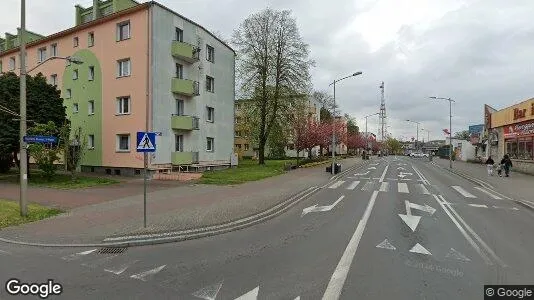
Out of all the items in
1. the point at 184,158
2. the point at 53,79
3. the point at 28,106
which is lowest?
the point at 184,158

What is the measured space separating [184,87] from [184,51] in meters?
2.67

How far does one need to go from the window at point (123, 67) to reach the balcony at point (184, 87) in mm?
3401

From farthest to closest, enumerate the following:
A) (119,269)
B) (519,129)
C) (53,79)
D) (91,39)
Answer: (53,79), (519,129), (91,39), (119,269)

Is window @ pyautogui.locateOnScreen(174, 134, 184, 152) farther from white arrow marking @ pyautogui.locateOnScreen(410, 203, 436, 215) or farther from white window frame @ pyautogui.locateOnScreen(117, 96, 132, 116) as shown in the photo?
white arrow marking @ pyautogui.locateOnScreen(410, 203, 436, 215)

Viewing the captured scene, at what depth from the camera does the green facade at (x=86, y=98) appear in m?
28.8

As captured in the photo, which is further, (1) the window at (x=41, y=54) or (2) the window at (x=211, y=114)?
(1) the window at (x=41, y=54)

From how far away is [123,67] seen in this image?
89.8 ft

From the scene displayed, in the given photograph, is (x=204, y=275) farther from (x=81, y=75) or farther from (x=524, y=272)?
(x=81, y=75)

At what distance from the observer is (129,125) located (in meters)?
26.6

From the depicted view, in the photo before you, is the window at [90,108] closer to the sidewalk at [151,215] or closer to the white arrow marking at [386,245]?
the sidewalk at [151,215]

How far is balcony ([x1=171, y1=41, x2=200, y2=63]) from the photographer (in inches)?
1069

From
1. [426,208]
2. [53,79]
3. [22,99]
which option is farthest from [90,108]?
[426,208]

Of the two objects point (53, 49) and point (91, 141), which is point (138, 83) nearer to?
point (91, 141)

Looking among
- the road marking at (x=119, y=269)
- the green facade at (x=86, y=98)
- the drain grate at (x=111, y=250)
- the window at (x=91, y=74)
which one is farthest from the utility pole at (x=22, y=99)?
the window at (x=91, y=74)
